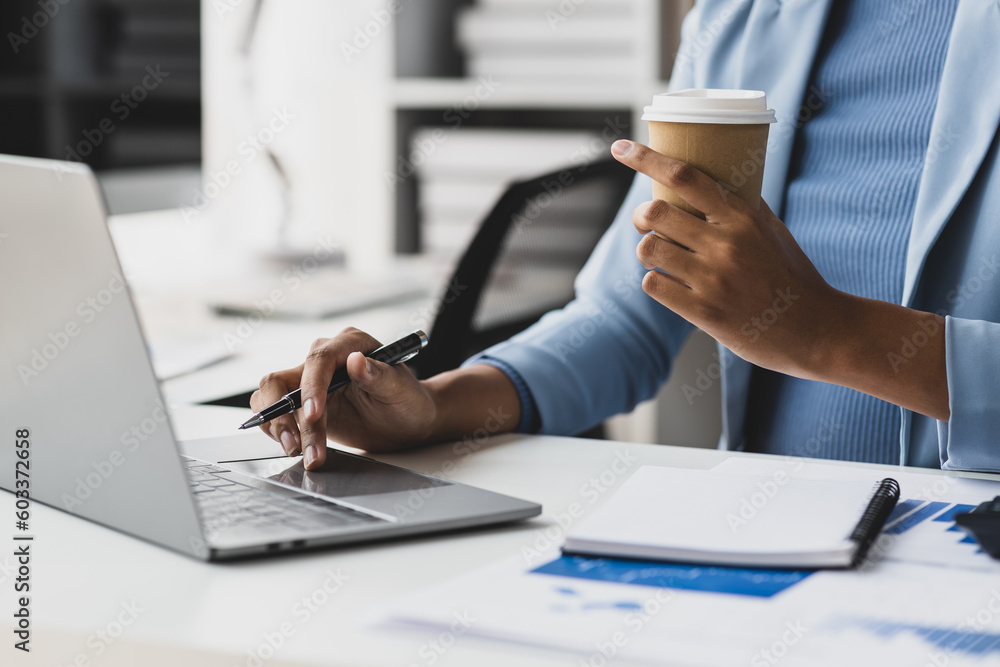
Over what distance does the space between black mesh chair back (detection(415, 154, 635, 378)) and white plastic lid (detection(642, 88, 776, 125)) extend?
624 millimetres

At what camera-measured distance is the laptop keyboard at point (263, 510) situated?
63cm

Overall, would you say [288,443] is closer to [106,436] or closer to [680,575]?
[106,436]

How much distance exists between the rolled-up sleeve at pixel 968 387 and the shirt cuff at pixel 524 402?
0.38 metres

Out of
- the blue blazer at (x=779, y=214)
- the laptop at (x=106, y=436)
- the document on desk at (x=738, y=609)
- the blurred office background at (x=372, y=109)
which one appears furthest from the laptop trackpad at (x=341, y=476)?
the blurred office background at (x=372, y=109)

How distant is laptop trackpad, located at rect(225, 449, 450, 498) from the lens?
0.73 meters

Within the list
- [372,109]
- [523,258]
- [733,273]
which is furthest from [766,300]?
[372,109]

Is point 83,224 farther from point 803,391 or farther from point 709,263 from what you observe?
point 803,391

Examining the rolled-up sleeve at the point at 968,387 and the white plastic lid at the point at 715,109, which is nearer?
the white plastic lid at the point at 715,109

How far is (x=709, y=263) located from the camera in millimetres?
772

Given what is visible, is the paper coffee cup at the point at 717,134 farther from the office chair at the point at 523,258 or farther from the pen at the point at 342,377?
the office chair at the point at 523,258

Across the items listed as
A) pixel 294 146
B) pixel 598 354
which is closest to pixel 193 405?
pixel 598 354

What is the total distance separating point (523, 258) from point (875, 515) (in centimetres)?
83

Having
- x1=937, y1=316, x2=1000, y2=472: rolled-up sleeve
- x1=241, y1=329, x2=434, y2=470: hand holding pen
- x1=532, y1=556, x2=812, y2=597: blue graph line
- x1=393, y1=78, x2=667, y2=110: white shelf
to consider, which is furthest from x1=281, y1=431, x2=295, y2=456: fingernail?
x1=393, y1=78, x2=667, y2=110: white shelf

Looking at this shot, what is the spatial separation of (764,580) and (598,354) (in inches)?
22.8
